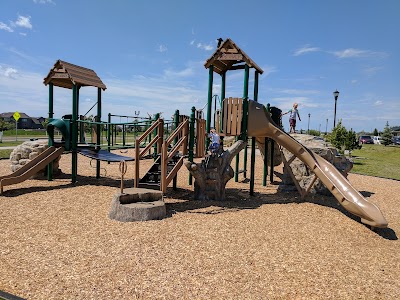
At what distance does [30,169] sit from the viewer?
8.25m

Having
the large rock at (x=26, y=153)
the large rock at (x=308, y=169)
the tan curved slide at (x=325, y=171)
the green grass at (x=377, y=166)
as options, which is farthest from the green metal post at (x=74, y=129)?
the green grass at (x=377, y=166)

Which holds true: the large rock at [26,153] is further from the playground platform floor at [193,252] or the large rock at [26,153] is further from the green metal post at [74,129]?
the playground platform floor at [193,252]

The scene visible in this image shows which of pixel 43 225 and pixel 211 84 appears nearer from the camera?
pixel 43 225

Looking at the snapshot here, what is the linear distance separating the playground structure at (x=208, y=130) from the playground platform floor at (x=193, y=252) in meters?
0.68

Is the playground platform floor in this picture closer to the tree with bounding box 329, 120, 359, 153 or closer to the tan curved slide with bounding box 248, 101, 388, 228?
the tan curved slide with bounding box 248, 101, 388, 228

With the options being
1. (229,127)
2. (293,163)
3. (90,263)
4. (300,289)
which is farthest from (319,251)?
(293,163)

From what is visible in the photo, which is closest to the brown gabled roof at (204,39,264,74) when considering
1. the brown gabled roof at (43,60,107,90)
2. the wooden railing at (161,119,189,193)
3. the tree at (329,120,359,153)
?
the wooden railing at (161,119,189,193)

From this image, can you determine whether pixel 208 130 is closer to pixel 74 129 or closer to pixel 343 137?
pixel 74 129

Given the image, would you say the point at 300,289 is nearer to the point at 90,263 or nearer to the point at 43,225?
the point at 90,263

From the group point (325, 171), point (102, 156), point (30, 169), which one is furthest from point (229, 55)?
point (30, 169)

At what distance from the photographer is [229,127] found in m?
8.37

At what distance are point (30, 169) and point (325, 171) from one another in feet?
25.8

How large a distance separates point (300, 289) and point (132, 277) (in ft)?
6.67

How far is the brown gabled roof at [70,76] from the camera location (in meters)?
9.55
